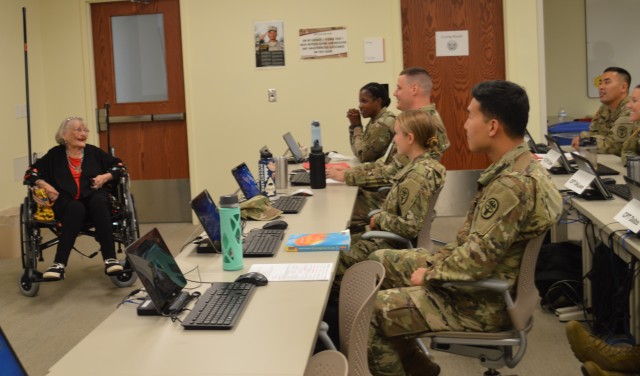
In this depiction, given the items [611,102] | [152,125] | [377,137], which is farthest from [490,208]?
[152,125]

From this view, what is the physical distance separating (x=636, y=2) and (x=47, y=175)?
682 cm

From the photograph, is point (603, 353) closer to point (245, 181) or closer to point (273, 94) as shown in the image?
point (245, 181)

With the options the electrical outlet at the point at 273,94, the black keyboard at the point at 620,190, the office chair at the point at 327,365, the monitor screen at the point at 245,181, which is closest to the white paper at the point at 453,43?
the electrical outlet at the point at 273,94

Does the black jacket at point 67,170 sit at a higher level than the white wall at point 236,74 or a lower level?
lower

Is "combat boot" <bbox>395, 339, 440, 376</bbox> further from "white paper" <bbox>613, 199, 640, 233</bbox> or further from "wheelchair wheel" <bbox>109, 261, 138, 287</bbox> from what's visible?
"wheelchair wheel" <bbox>109, 261, 138, 287</bbox>

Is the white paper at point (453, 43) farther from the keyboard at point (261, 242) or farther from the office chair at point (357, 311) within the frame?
the office chair at point (357, 311)

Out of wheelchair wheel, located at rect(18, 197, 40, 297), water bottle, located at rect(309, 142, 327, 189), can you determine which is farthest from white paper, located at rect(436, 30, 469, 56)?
wheelchair wheel, located at rect(18, 197, 40, 297)

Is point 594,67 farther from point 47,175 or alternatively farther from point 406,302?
point 406,302

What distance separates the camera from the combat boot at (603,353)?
3021 mm

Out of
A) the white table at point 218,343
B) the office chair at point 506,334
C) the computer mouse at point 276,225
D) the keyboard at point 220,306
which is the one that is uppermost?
the computer mouse at point 276,225

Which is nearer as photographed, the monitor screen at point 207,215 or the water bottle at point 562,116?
the monitor screen at point 207,215

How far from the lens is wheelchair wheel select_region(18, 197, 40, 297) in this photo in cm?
497

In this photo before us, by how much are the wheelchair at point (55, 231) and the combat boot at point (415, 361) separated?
260 cm

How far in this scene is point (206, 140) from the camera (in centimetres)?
721
